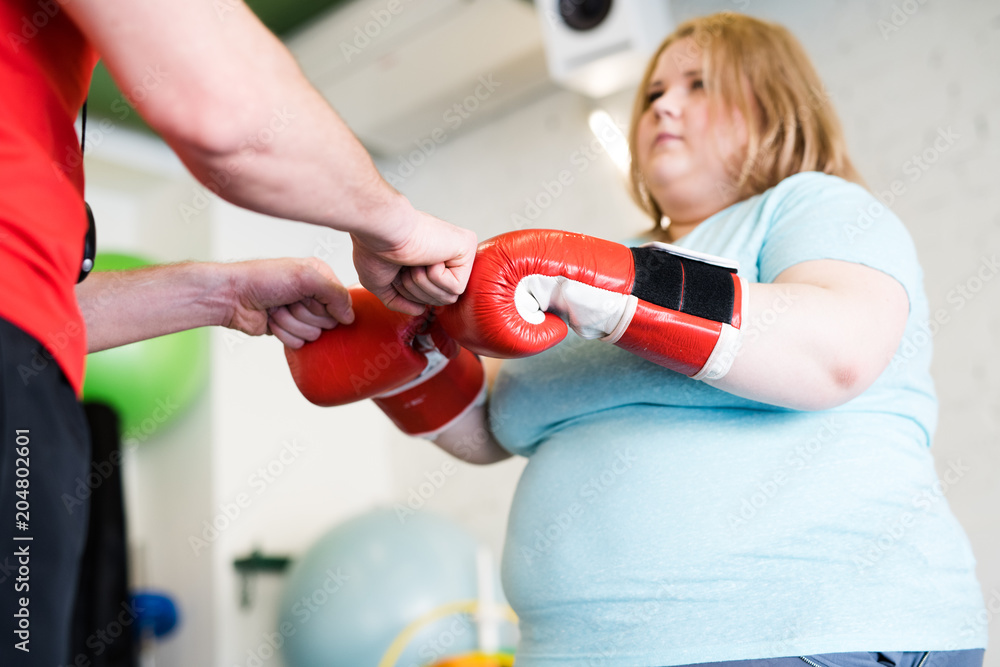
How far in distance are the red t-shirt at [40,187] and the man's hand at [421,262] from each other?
A: 25 centimetres

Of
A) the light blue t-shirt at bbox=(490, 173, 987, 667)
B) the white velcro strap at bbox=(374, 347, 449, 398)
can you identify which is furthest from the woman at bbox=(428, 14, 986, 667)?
the white velcro strap at bbox=(374, 347, 449, 398)

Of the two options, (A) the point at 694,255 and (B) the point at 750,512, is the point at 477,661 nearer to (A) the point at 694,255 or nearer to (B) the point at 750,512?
(B) the point at 750,512

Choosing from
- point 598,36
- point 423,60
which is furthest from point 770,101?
point 423,60

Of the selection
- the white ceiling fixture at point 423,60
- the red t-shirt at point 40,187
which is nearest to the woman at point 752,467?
the red t-shirt at point 40,187

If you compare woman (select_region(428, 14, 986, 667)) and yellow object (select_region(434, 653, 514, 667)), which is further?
yellow object (select_region(434, 653, 514, 667))

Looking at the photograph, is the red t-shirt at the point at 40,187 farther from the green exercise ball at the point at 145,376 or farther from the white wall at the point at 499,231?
the white wall at the point at 499,231

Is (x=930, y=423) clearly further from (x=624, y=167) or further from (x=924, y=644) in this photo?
(x=624, y=167)

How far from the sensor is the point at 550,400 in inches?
43.8

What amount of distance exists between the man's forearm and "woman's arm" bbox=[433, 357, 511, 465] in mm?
400

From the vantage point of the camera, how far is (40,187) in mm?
621

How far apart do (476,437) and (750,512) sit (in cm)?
52

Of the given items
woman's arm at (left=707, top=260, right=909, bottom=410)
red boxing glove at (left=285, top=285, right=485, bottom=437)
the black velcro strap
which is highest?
the black velcro strap

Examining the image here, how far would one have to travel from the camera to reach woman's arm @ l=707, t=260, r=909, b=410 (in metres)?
0.87

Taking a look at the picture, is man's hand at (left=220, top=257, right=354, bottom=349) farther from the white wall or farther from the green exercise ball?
the white wall
